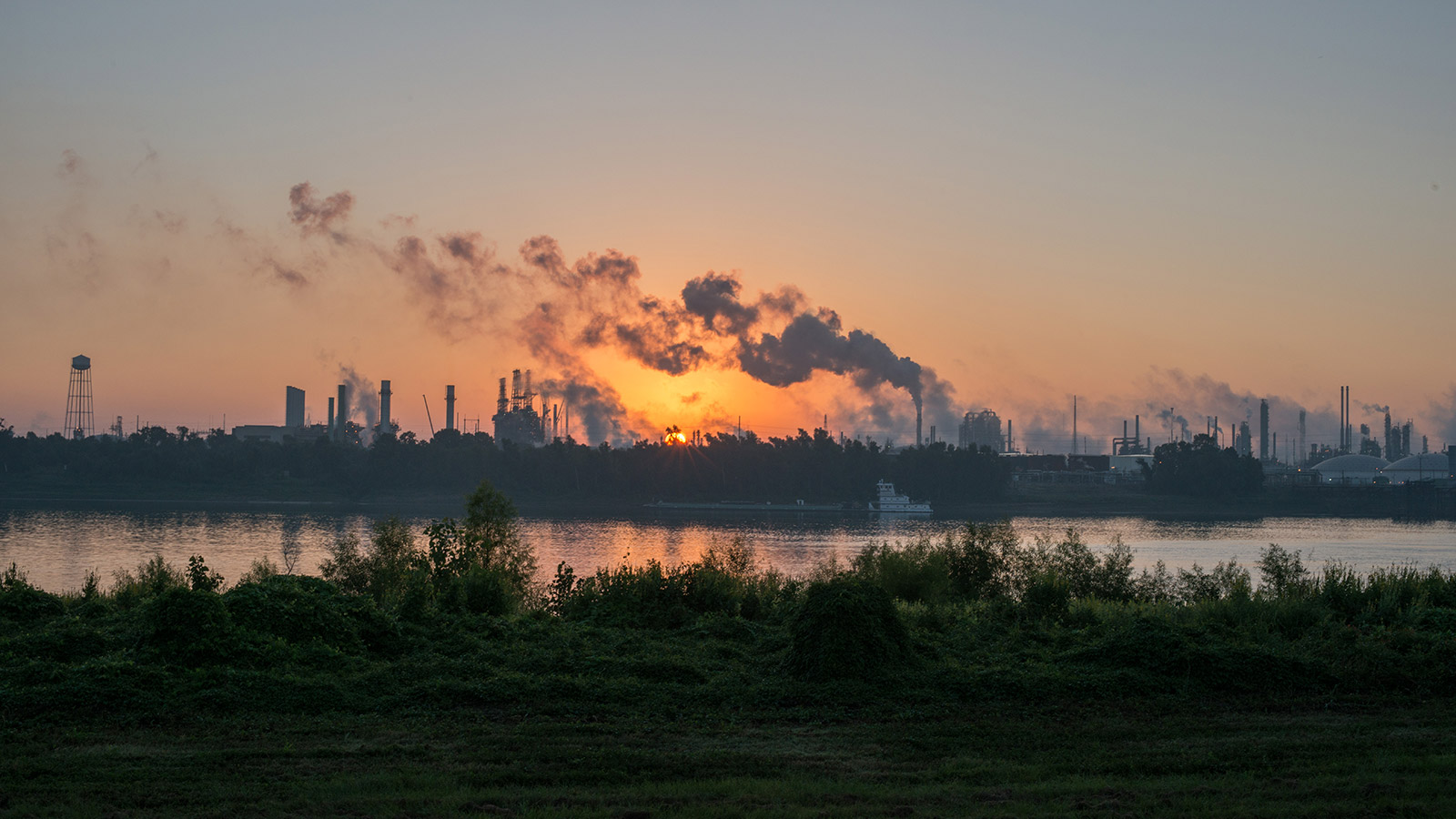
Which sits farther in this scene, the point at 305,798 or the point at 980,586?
the point at 980,586

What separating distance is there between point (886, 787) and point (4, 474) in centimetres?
16921

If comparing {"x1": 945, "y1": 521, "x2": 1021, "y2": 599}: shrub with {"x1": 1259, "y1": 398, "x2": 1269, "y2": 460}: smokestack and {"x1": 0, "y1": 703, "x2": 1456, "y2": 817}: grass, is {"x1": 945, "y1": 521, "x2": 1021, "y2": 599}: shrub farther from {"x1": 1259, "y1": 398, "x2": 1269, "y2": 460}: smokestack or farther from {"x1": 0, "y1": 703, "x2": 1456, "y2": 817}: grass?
{"x1": 1259, "y1": 398, "x2": 1269, "y2": 460}: smokestack

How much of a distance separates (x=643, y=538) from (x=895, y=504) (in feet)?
179

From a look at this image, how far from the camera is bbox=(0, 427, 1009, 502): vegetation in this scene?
143000mm

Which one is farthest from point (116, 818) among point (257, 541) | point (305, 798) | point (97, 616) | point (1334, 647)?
point (257, 541)

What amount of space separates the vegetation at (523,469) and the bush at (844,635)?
128693 millimetres

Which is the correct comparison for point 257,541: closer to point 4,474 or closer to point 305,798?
point 305,798

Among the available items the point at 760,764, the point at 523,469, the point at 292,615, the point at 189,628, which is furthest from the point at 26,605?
the point at 523,469

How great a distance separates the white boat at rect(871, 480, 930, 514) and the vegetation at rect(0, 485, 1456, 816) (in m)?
110

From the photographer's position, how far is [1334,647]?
1518 cm

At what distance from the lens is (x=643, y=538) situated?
84250mm

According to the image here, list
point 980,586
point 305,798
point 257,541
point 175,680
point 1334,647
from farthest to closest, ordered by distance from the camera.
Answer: point 257,541 → point 980,586 → point 1334,647 → point 175,680 → point 305,798

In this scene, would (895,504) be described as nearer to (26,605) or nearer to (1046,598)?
(1046,598)

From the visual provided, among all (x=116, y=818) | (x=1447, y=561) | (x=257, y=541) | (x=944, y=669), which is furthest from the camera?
(x=257, y=541)
